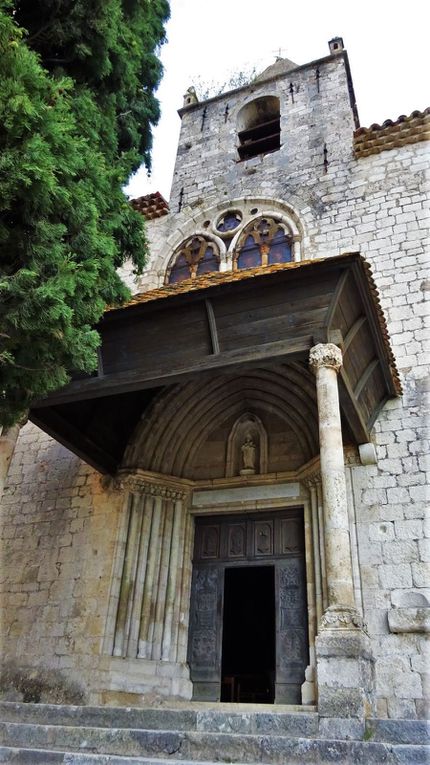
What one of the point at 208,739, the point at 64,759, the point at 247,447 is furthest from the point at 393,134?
the point at 64,759

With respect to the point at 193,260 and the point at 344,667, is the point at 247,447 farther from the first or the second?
the point at 344,667

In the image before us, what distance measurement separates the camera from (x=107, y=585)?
22.4 ft

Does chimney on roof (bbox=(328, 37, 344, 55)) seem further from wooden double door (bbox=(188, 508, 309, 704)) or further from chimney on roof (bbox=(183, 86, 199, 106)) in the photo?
wooden double door (bbox=(188, 508, 309, 704))

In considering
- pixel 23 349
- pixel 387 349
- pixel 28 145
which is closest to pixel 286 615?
pixel 387 349

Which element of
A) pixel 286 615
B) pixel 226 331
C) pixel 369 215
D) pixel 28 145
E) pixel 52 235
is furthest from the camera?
pixel 369 215

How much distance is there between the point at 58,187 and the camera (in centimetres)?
399

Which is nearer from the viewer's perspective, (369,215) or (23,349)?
(23,349)

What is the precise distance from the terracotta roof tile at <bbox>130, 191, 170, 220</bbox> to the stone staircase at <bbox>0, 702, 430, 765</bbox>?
792 cm

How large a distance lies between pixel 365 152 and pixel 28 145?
6.28 meters

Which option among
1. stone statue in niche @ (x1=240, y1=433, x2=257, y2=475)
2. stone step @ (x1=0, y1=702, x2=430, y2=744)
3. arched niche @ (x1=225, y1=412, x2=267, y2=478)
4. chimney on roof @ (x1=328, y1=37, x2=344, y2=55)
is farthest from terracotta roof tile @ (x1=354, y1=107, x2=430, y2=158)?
stone step @ (x1=0, y1=702, x2=430, y2=744)

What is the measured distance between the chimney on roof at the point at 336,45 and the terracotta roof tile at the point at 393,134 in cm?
250

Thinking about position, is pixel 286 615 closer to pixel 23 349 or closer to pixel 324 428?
pixel 324 428

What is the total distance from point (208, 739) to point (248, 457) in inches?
167

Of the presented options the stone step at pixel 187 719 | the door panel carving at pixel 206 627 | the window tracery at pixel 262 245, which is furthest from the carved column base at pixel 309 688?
the window tracery at pixel 262 245
